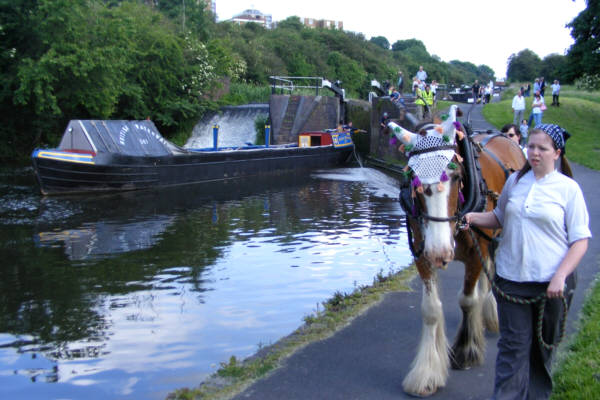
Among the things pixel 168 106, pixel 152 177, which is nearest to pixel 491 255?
pixel 152 177

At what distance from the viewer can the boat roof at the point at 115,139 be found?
2041 cm

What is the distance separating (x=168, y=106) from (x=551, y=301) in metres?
32.0

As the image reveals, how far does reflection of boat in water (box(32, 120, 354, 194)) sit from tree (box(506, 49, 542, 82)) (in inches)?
2620

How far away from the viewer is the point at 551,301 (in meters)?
3.32

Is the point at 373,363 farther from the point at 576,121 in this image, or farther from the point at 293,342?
the point at 576,121

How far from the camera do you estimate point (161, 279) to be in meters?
9.10

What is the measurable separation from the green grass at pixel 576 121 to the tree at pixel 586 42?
2300mm

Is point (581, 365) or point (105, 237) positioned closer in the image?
point (581, 365)

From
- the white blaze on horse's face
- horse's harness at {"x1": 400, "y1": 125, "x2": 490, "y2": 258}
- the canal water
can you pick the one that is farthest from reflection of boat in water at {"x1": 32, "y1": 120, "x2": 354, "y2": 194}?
the white blaze on horse's face

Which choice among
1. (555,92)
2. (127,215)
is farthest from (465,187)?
(555,92)

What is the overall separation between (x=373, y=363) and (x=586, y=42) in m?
29.5

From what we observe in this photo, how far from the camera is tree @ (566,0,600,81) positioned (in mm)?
28453

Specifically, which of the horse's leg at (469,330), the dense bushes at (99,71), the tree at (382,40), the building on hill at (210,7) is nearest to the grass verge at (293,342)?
the horse's leg at (469,330)

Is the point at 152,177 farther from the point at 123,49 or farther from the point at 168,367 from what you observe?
the point at 168,367
